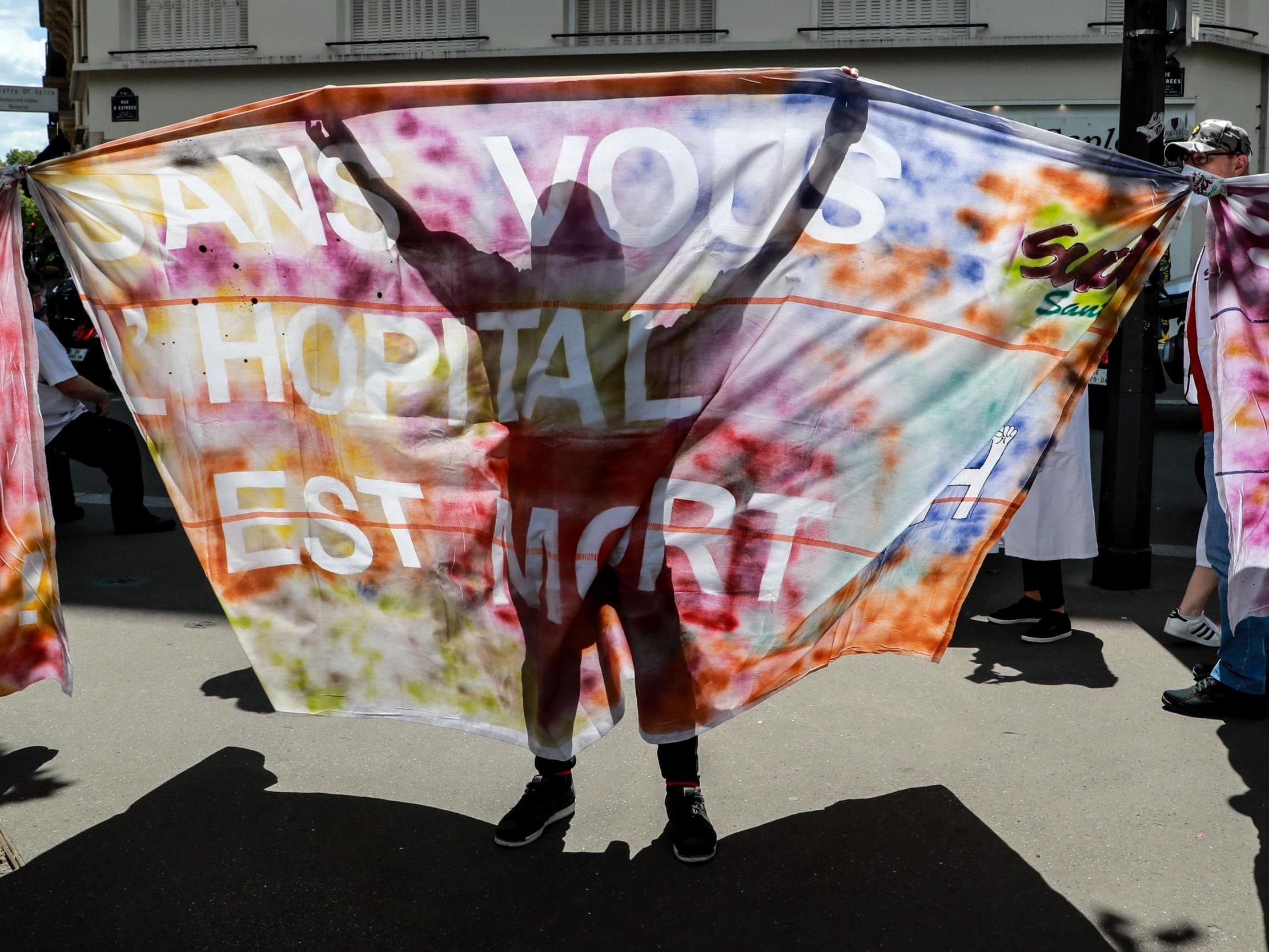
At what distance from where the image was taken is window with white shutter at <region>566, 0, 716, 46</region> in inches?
761

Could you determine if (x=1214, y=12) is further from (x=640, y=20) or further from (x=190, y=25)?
(x=190, y=25)

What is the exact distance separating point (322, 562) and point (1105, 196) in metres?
2.56

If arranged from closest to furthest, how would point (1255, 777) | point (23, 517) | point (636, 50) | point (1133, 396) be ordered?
1. point (23, 517)
2. point (1255, 777)
3. point (1133, 396)
4. point (636, 50)

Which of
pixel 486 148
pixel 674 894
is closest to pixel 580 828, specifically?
pixel 674 894

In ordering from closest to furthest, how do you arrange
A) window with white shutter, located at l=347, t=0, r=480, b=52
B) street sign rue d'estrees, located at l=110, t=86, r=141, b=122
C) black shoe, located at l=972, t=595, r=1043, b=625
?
black shoe, located at l=972, t=595, r=1043, b=625
window with white shutter, located at l=347, t=0, r=480, b=52
street sign rue d'estrees, located at l=110, t=86, r=141, b=122

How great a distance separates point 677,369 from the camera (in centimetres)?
343

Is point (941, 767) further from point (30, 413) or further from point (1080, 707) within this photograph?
point (30, 413)

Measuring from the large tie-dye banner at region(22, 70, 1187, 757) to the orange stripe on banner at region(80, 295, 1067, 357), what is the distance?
0.01 metres

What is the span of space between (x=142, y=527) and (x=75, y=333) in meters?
6.65

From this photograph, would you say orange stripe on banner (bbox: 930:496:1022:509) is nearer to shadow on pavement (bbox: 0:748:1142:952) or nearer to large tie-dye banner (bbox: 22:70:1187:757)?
large tie-dye banner (bbox: 22:70:1187:757)

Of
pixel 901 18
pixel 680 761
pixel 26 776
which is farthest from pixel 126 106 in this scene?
pixel 680 761

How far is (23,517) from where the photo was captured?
12.8 ft

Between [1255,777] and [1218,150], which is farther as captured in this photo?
[1218,150]

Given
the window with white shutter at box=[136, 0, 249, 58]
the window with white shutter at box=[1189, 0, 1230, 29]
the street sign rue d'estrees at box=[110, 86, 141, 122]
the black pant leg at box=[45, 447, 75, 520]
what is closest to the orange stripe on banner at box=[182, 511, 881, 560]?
the black pant leg at box=[45, 447, 75, 520]
